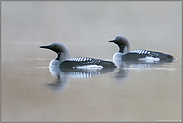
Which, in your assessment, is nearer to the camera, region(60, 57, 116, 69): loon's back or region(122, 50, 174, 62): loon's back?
region(60, 57, 116, 69): loon's back

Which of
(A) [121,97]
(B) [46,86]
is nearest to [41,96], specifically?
(B) [46,86]

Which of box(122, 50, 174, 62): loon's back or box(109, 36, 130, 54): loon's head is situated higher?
box(109, 36, 130, 54): loon's head

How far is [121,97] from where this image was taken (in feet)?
16.2

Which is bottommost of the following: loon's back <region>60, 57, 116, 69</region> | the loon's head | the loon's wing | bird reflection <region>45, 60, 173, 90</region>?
bird reflection <region>45, 60, 173, 90</region>

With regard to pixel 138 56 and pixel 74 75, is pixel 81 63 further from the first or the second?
pixel 138 56

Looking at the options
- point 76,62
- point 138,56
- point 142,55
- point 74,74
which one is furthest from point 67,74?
point 142,55

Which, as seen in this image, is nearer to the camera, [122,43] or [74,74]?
[74,74]

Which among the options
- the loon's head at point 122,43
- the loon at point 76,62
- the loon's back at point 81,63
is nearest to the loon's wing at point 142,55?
the loon's head at point 122,43

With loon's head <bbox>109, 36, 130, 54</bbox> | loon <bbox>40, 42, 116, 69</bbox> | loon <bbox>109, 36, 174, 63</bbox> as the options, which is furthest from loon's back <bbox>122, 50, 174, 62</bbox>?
loon <bbox>40, 42, 116, 69</bbox>

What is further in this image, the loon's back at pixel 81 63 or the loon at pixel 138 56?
the loon at pixel 138 56

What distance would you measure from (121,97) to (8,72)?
11.7 ft

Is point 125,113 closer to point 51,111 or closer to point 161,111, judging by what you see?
point 161,111

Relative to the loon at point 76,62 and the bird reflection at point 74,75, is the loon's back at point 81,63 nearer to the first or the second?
the loon at point 76,62

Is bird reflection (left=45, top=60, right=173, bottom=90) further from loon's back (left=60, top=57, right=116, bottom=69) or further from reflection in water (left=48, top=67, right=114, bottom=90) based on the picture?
loon's back (left=60, top=57, right=116, bottom=69)
